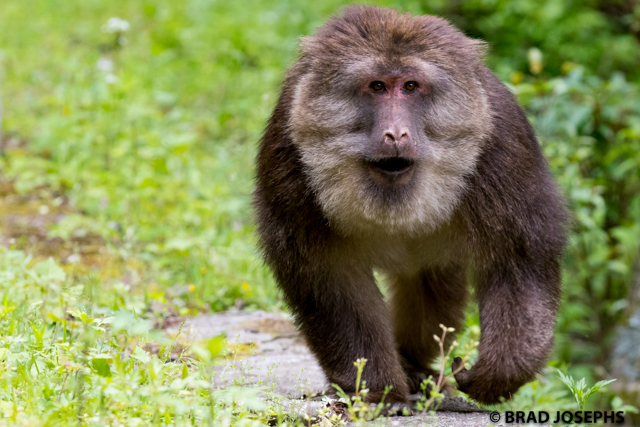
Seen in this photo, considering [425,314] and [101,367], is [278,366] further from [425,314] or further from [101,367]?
[101,367]

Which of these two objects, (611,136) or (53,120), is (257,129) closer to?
(53,120)

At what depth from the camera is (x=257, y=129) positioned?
8.69 meters

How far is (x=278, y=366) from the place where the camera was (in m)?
4.15

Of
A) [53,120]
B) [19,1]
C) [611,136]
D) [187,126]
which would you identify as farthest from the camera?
[19,1]

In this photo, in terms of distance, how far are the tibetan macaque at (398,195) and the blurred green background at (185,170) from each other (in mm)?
855

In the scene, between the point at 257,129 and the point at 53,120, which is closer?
the point at 53,120

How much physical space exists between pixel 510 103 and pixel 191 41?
770 cm

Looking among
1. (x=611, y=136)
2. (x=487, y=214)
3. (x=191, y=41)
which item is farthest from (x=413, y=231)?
(x=191, y=41)

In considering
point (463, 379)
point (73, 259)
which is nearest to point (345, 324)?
point (463, 379)

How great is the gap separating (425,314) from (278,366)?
3.27 ft

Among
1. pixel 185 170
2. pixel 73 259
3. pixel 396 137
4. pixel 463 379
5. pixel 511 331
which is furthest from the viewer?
pixel 185 170

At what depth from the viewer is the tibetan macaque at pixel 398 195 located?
3.57 metres

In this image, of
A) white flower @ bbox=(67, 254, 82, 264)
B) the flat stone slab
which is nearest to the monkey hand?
the flat stone slab

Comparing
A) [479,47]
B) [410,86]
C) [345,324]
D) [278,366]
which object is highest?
[479,47]
